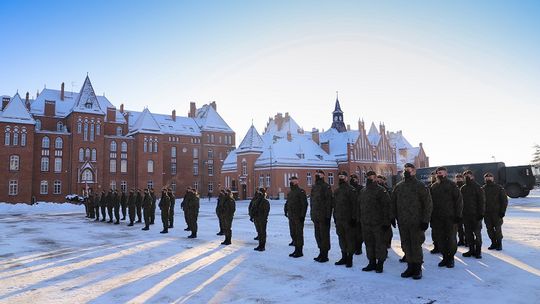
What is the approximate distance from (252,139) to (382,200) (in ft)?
164

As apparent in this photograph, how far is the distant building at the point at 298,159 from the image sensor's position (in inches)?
2188

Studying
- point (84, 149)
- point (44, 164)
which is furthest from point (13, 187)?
point (84, 149)

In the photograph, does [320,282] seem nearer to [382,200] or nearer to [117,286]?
[382,200]

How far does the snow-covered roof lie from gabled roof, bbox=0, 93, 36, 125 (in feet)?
96.7

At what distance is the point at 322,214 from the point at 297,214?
1.10 m

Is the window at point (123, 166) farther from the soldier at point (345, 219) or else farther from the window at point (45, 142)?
the soldier at point (345, 219)

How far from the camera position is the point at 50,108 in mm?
56625

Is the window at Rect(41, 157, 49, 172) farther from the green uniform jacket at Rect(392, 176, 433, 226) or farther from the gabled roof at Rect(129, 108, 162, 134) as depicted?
the green uniform jacket at Rect(392, 176, 433, 226)

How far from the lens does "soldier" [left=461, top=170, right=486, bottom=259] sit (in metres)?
9.41

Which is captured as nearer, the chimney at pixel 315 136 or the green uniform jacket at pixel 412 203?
the green uniform jacket at pixel 412 203

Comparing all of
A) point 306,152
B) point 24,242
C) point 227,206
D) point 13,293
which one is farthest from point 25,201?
point 13,293

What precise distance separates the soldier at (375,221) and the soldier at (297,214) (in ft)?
7.28

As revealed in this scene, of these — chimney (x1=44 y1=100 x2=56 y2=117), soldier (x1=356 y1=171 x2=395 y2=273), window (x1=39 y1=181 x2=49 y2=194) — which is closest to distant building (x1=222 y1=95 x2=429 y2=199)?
window (x1=39 y1=181 x2=49 y2=194)

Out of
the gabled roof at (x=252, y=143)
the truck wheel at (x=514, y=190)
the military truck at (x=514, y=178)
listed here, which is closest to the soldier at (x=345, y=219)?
the military truck at (x=514, y=178)
